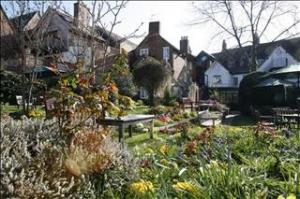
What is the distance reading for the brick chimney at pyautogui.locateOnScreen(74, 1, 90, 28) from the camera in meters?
12.1

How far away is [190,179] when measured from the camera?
4504 mm

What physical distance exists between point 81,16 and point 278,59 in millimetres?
42548

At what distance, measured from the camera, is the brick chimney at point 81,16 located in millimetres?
12062

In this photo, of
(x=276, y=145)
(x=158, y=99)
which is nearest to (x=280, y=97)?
(x=158, y=99)

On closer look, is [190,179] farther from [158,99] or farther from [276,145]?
[158,99]

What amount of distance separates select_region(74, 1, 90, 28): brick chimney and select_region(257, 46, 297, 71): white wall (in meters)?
41.4

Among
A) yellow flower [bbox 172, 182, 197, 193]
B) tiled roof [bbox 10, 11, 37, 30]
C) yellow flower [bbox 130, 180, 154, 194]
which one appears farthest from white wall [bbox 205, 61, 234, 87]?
yellow flower [bbox 172, 182, 197, 193]

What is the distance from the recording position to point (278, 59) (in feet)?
168

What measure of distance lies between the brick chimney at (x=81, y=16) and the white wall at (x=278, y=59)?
4141cm

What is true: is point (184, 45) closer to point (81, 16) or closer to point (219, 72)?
point (219, 72)

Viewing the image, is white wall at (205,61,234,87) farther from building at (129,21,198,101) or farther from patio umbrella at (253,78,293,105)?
patio umbrella at (253,78,293,105)

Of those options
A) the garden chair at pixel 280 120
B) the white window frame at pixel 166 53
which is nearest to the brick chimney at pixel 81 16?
the garden chair at pixel 280 120

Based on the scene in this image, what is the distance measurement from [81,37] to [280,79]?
19035mm

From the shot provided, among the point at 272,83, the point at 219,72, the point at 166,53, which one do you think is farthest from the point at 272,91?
the point at 219,72
